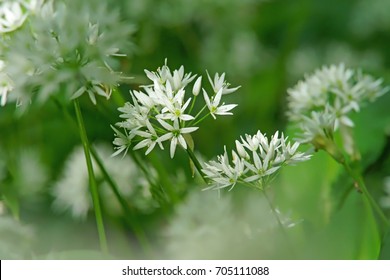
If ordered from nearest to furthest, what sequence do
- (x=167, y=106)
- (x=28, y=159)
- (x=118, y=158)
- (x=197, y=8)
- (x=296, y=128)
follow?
(x=167, y=106), (x=296, y=128), (x=118, y=158), (x=28, y=159), (x=197, y=8)

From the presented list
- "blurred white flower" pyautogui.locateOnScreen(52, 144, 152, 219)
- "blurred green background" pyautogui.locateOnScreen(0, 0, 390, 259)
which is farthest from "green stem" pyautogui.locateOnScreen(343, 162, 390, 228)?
"blurred white flower" pyautogui.locateOnScreen(52, 144, 152, 219)

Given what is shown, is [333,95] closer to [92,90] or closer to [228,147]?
[228,147]

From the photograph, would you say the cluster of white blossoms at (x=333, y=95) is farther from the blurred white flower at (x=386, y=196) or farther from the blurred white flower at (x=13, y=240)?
the blurred white flower at (x=13, y=240)

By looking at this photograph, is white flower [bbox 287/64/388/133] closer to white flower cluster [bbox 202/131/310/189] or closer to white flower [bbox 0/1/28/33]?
white flower cluster [bbox 202/131/310/189]

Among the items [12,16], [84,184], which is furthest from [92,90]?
[84,184]
